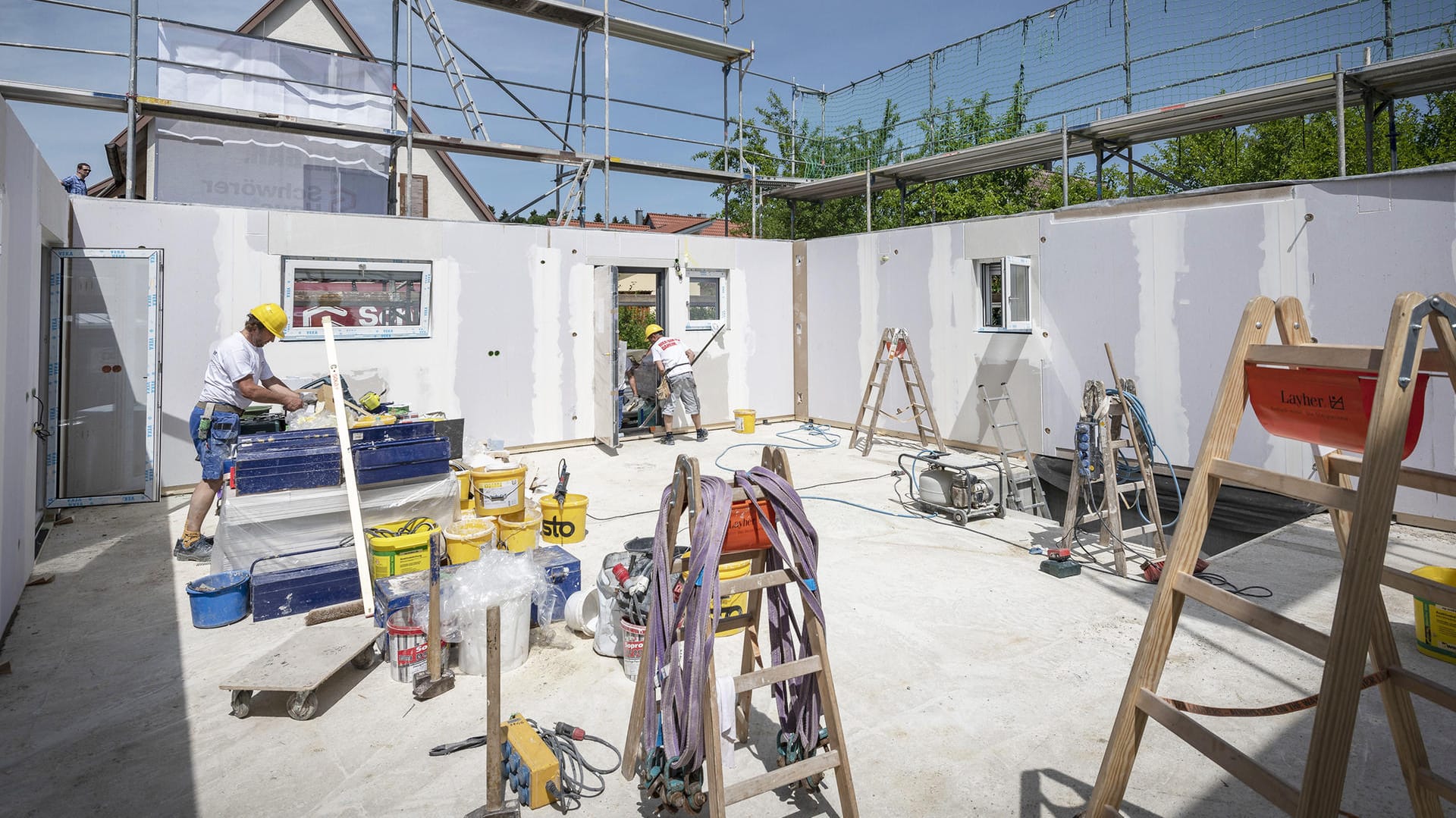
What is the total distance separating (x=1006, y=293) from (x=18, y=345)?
8.75 meters

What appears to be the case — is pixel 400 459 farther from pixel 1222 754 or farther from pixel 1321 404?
pixel 1321 404

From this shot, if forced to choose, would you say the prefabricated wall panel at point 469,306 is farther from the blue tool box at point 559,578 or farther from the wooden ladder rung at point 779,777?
the wooden ladder rung at point 779,777

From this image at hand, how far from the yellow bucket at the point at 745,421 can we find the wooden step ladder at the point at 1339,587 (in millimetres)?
8471

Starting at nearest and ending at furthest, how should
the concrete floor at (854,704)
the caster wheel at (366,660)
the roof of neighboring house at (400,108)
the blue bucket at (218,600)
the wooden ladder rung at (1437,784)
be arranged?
the wooden ladder rung at (1437,784)
the concrete floor at (854,704)
the caster wheel at (366,660)
the blue bucket at (218,600)
the roof of neighboring house at (400,108)

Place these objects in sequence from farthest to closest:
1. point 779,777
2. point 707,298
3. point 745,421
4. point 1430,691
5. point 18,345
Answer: point 707,298 < point 745,421 < point 18,345 < point 779,777 < point 1430,691

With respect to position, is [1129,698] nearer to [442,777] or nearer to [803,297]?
[442,777]

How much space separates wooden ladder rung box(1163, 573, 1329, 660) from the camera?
168 centimetres

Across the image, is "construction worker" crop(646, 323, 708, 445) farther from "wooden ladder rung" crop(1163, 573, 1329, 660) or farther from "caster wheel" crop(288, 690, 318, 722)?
"wooden ladder rung" crop(1163, 573, 1329, 660)

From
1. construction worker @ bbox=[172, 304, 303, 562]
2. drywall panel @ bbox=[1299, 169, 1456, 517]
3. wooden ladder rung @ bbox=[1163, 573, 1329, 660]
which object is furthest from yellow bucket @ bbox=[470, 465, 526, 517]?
drywall panel @ bbox=[1299, 169, 1456, 517]

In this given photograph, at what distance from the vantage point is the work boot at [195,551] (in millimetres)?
5312

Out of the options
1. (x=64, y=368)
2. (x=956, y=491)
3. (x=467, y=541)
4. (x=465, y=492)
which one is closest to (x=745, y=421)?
(x=956, y=491)

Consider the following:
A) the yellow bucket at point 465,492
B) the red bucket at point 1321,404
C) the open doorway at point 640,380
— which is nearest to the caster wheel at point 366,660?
the yellow bucket at point 465,492

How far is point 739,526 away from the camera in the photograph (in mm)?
2521

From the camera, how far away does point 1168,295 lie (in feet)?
24.0
